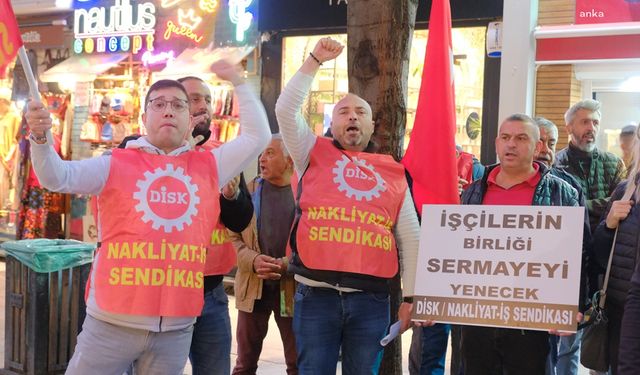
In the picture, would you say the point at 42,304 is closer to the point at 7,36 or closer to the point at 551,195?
the point at 7,36

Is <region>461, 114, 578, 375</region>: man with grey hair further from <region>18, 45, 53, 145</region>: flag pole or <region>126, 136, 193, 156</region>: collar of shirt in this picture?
<region>18, 45, 53, 145</region>: flag pole

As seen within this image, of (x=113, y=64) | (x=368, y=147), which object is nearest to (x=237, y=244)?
(x=368, y=147)

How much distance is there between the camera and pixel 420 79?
9828mm

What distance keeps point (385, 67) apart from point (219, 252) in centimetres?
156

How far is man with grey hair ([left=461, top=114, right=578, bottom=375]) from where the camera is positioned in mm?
4199

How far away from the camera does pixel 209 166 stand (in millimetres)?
3715

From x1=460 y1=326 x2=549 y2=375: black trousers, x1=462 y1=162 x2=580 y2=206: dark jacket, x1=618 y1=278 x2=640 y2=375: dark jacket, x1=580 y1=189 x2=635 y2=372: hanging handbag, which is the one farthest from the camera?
x1=462 y1=162 x2=580 y2=206: dark jacket

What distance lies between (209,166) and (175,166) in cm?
17

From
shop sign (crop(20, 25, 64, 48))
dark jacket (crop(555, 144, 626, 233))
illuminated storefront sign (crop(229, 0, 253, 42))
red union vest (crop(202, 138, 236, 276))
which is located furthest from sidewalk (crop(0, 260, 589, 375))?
shop sign (crop(20, 25, 64, 48))

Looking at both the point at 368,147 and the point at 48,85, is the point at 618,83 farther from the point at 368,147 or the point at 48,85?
the point at 48,85

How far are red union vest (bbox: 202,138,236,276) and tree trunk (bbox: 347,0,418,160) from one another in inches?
44.5

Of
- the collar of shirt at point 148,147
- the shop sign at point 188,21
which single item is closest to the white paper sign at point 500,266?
the collar of shirt at point 148,147

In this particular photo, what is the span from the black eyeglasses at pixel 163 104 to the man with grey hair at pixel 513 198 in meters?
1.68

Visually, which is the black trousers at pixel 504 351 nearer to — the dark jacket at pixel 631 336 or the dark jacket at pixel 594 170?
the dark jacket at pixel 631 336
